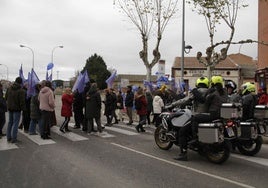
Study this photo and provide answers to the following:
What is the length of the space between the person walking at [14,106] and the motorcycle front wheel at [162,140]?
378 cm

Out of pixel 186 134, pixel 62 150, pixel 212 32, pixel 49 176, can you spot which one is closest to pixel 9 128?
pixel 62 150

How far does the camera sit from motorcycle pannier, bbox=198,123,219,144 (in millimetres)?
7604

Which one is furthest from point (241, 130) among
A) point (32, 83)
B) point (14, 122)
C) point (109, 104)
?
point (109, 104)

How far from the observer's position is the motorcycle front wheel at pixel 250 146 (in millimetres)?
8977

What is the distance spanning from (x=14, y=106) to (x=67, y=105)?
275 cm

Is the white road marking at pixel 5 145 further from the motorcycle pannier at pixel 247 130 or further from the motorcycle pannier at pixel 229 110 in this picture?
the motorcycle pannier at pixel 247 130

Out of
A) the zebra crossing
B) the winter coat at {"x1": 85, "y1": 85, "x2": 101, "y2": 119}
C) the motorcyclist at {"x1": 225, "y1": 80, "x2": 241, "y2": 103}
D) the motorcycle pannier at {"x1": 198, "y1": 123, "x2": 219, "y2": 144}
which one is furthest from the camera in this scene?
the winter coat at {"x1": 85, "y1": 85, "x2": 101, "y2": 119}

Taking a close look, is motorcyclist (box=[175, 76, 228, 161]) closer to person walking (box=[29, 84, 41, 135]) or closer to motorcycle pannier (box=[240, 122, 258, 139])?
motorcycle pannier (box=[240, 122, 258, 139])

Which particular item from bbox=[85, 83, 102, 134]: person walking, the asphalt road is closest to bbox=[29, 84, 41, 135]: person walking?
the asphalt road

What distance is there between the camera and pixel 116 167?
7527mm

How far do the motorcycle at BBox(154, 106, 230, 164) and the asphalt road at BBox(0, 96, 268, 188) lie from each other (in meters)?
0.21

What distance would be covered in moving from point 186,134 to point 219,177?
1794mm

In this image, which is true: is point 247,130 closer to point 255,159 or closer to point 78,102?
point 255,159

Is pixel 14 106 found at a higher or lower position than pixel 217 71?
lower
